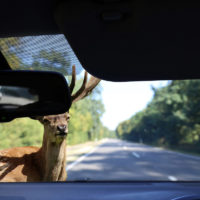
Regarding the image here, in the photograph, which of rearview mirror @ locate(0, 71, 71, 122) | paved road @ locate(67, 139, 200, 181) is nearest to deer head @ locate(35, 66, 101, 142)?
paved road @ locate(67, 139, 200, 181)

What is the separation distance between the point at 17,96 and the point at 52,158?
2317 millimetres

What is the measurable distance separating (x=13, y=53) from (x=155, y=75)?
3.58ft

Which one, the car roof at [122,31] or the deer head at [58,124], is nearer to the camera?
the car roof at [122,31]

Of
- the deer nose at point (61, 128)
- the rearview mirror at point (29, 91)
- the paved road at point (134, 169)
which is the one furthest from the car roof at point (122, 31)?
the deer nose at point (61, 128)

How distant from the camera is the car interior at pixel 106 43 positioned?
1007mm

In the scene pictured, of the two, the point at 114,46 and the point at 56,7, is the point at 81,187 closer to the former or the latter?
the point at 114,46

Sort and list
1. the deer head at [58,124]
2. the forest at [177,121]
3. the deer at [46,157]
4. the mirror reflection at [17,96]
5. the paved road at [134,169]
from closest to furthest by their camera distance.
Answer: the mirror reflection at [17,96], the deer at [46,157], the deer head at [58,124], the paved road at [134,169], the forest at [177,121]

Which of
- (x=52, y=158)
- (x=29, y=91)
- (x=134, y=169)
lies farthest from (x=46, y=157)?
(x=134, y=169)

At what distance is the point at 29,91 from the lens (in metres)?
1.42

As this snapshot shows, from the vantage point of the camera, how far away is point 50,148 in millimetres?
3564

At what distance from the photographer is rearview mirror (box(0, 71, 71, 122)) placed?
1.39 m

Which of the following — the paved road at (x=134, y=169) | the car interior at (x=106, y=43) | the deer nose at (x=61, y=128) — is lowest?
the paved road at (x=134, y=169)

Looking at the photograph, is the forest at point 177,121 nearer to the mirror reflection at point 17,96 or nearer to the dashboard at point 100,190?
the dashboard at point 100,190

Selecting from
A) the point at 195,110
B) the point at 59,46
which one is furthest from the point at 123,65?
the point at 195,110
